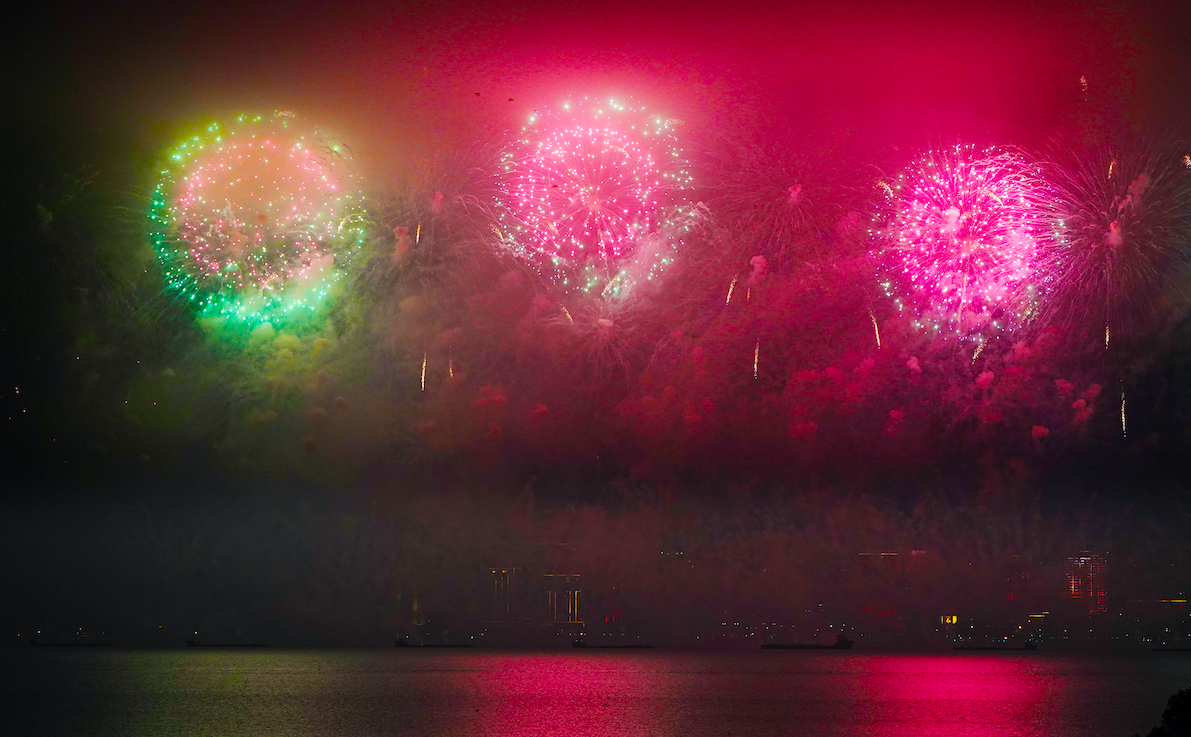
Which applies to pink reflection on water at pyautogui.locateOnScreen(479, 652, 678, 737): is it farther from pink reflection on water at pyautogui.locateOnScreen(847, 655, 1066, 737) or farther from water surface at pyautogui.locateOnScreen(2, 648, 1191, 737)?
pink reflection on water at pyautogui.locateOnScreen(847, 655, 1066, 737)

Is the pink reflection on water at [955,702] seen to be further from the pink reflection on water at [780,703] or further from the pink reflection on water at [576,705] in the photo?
the pink reflection on water at [576,705]

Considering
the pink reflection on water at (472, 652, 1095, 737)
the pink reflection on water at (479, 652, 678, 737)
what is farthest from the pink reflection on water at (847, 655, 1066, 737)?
the pink reflection on water at (479, 652, 678, 737)

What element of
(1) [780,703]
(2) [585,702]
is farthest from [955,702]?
(2) [585,702]

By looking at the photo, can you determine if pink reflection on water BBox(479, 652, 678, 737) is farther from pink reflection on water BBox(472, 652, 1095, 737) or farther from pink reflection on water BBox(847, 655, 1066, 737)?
pink reflection on water BBox(847, 655, 1066, 737)

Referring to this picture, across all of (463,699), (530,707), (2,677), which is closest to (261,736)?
(530,707)

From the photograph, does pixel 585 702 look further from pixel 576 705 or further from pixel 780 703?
pixel 780 703

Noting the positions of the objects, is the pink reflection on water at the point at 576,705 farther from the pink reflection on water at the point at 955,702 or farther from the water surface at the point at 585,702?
the pink reflection on water at the point at 955,702

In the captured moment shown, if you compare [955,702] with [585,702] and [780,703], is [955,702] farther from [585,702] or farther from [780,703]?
[585,702]

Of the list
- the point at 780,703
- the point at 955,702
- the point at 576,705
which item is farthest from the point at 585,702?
the point at 955,702

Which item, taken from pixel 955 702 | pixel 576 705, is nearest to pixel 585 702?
pixel 576 705

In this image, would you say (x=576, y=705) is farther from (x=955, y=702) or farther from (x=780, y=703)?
(x=955, y=702)

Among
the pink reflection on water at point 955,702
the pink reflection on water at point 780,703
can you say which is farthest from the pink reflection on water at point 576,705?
the pink reflection on water at point 955,702
